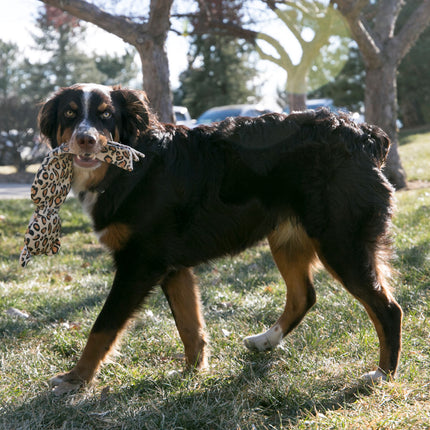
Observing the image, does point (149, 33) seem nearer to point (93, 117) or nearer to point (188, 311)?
point (93, 117)

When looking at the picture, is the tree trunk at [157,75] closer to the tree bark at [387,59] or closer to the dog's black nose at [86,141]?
the dog's black nose at [86,141]

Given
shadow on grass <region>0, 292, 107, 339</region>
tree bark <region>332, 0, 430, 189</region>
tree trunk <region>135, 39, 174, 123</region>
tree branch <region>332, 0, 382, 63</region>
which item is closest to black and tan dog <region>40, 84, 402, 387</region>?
shadow on grass <region>0, 292, 107, 339</region>

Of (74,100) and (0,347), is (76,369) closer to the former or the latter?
(0,347)

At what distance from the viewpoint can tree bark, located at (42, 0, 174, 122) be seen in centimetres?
663

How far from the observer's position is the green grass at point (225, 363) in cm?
246

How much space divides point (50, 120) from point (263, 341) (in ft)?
6.82

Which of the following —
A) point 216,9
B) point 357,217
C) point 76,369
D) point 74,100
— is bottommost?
point 76,369

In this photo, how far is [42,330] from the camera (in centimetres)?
381

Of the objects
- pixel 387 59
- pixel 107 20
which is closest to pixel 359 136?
pixel 107 20

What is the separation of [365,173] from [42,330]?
2.67 m

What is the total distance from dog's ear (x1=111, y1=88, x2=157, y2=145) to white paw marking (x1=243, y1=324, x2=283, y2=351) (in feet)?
5.12

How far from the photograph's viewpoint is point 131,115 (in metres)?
3.28

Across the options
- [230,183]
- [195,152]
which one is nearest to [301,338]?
[230,183]

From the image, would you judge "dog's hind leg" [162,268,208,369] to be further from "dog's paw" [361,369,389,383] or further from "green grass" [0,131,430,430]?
"dog's paw" [361,369,389,383]
